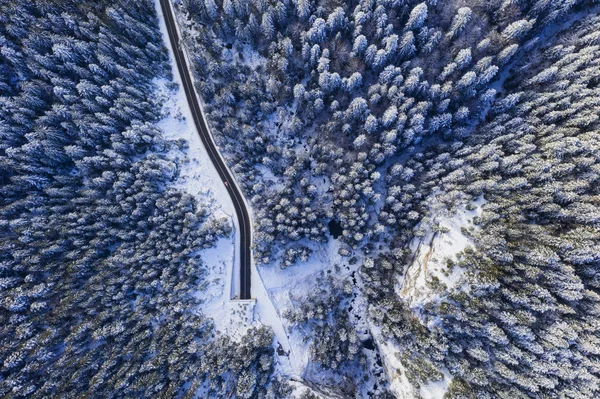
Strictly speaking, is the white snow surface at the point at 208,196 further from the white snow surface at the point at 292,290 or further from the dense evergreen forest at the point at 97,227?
the white snow surface at the point at 292,290

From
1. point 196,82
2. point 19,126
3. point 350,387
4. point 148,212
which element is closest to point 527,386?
point 350,387

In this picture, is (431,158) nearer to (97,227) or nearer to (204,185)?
(204,185)

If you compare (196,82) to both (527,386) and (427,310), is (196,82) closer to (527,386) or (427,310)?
(427,310)

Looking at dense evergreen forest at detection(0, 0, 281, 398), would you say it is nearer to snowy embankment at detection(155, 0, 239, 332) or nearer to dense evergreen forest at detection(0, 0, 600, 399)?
dense evergreen forest at detection(0, 0, 600, 399)

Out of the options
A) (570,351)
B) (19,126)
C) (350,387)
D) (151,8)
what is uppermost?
(151,8)

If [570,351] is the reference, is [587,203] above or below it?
above

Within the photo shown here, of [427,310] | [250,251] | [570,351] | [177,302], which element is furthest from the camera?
[250,251]

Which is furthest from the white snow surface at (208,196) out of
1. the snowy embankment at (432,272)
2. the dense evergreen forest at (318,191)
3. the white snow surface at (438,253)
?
the white snow surface at (438,253)

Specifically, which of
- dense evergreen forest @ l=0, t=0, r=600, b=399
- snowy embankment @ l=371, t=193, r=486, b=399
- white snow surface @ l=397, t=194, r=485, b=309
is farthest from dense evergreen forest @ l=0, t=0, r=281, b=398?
white snow surface @ l=397, t=194, r=485, b=309
